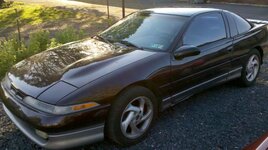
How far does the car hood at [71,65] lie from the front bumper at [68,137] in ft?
1.24

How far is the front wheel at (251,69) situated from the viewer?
17.0 feet

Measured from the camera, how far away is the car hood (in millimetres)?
3316

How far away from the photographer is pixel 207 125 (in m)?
4.02

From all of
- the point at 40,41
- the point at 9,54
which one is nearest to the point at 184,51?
the point at 9,54

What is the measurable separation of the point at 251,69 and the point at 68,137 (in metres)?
3.51

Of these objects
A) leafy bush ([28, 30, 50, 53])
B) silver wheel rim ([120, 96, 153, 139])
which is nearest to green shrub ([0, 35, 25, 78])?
leafy bush ([28, 30, 50, 53])

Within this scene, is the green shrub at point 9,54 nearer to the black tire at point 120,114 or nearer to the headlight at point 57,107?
the headlight at point 57,107

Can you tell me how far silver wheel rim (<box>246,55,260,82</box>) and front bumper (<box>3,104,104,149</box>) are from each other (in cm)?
305

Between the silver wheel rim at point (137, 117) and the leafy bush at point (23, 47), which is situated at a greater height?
the silver wheel rim at point (137, 117)

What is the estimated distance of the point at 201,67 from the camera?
4.26 metres

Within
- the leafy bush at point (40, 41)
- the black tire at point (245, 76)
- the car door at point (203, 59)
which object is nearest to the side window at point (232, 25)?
the car door at point (203, 59)

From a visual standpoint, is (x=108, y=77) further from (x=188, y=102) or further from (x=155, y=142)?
(x=188, y=102)

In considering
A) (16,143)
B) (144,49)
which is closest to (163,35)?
(144,49)

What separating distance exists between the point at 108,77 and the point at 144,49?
32.4 inches
